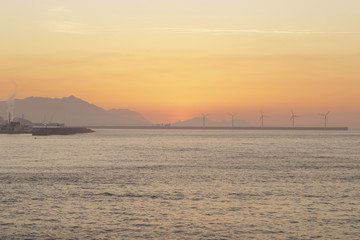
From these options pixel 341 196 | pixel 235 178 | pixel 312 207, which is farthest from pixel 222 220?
pixel 235 178

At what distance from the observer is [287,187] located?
5234 cm

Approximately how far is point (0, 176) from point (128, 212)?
1249 inches

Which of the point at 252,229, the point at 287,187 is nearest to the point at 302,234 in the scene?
the point at 252,229

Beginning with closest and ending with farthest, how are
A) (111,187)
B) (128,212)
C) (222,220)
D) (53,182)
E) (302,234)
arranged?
A: (302,234), (222,220), (128,212), (111,187), (53,182)

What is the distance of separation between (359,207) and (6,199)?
99.2 ft

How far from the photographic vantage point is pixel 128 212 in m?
37.1

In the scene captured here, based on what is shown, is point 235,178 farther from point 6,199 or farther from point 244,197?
point 6,199

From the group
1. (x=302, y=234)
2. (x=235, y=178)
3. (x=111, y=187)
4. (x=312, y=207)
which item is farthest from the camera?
(x=235, y=178)

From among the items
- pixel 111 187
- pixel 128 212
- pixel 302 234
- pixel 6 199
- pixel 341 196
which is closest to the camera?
pixel 302 234

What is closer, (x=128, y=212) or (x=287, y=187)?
(x=128, y=212)

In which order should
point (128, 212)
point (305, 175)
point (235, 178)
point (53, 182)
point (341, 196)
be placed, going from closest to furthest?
point (128, 212)
point (341, 196)
point (53, 182)
point (235, 178)
point (305, 175)

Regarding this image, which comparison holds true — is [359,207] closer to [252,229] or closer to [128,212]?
[252,229]

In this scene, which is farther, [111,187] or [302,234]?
[111,187]

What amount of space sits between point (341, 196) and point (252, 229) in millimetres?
17207
